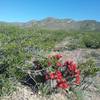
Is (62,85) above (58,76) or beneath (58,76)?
beneath

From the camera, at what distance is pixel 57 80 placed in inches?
271

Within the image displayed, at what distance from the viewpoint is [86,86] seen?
7.76 meters

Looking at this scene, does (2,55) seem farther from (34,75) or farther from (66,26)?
(66,26)

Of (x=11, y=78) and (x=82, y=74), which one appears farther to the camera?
(x=82, y=74)

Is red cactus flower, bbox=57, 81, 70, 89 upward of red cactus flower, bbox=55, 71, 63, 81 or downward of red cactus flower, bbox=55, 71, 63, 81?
downward

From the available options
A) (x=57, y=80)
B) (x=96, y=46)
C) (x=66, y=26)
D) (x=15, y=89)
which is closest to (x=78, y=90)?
(x=57, y=80)

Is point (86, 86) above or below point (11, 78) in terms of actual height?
below

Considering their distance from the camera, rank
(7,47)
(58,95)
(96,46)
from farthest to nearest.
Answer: (96,46), (58,95), (7,47)

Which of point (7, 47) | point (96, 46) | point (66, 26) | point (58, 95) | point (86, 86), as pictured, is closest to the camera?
point (7, 47)

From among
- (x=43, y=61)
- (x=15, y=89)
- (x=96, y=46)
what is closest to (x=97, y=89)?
(x=43, y=61)

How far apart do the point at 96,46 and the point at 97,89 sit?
1380 centimetres

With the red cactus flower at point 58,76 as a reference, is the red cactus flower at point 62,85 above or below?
below

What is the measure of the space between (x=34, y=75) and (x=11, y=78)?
36.8 inches

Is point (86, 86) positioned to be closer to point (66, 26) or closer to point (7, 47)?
point (7, 47)
